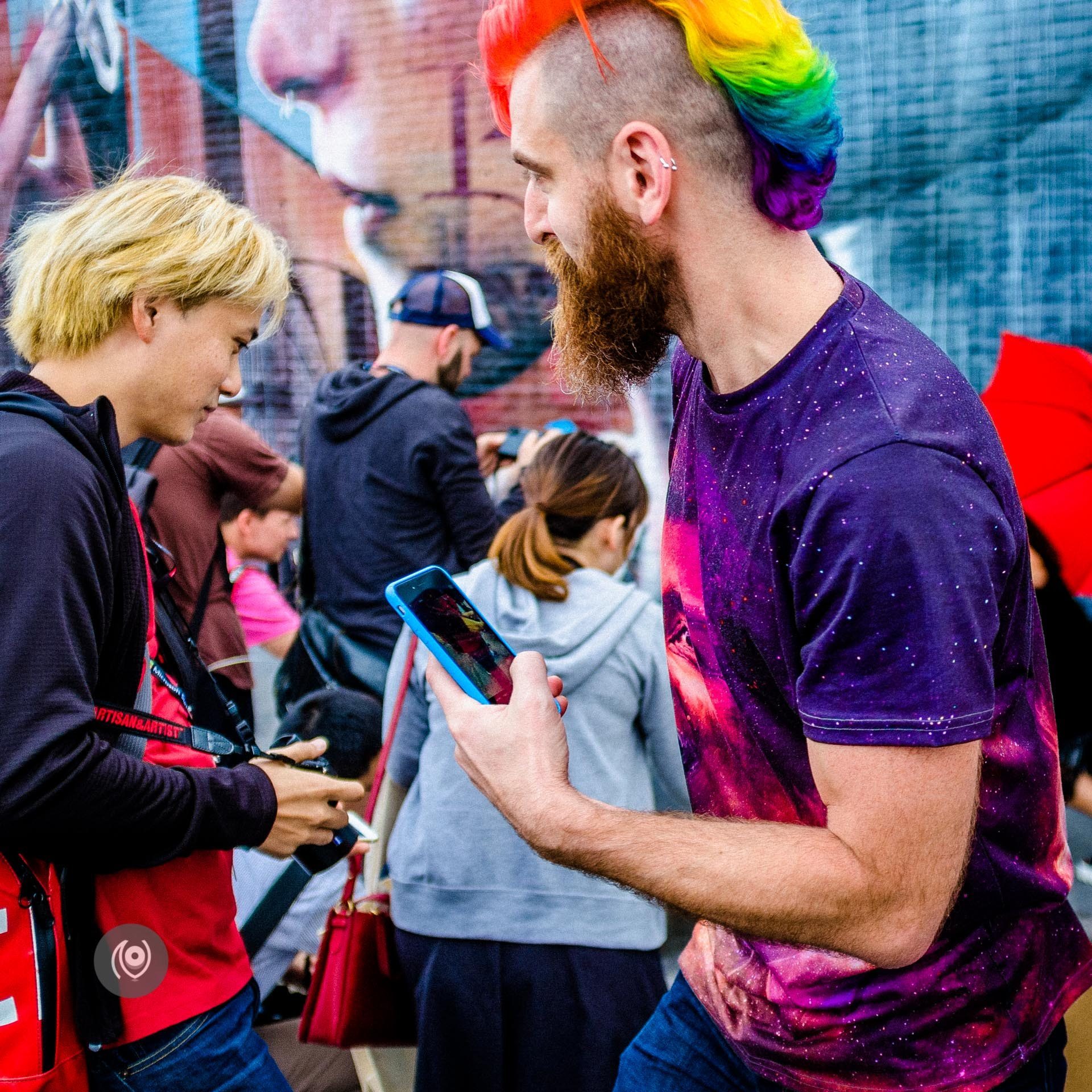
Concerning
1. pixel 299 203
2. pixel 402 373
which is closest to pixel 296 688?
pixel 402 373

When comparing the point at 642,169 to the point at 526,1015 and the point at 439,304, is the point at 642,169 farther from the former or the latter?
the point at 439,304

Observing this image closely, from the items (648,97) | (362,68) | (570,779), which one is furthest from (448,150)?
(648,97)

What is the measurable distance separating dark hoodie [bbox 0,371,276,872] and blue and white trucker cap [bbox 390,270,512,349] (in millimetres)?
2535

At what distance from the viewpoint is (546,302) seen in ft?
19.9

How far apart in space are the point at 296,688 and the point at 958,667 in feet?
10.7

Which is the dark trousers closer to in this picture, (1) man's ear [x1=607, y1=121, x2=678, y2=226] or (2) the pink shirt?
(1) man's ear [x1=607, y1=121, x2=678, y2=226]

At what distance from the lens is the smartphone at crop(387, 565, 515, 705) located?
5.53 feet

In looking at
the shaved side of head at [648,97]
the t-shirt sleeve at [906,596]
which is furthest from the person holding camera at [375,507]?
the t-shirt sleeve at [906,596]

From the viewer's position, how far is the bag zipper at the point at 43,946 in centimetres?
164

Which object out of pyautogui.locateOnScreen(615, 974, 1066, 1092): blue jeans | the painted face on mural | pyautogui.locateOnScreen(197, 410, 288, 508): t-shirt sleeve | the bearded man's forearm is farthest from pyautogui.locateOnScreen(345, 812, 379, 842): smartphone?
the painted face on mural

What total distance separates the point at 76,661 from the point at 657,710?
1.42m

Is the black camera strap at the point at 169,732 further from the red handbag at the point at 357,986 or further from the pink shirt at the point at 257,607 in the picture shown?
the pink shirt at the point at 257,607

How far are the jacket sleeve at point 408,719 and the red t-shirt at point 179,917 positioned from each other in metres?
0.84

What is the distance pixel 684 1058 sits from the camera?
174 cm
